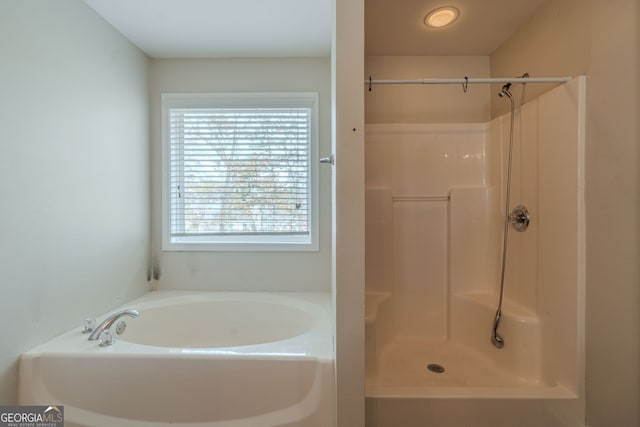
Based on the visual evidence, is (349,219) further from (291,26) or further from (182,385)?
(291,26)

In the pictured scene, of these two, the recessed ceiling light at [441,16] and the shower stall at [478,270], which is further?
the recessed ceiling light at [441,16]

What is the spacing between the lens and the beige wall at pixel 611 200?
3.07 feet

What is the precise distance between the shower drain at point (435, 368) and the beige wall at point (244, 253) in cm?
82

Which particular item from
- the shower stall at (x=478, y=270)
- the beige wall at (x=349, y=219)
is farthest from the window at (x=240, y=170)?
the beige wall at (x=349, y=219)

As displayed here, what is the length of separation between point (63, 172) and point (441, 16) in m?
2.17

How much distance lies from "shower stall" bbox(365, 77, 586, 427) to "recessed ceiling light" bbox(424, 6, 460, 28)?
54cm

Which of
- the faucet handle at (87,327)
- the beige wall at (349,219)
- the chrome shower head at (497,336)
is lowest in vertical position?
the chrome shower head at (497,336)

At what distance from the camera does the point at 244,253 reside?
199 centimetres

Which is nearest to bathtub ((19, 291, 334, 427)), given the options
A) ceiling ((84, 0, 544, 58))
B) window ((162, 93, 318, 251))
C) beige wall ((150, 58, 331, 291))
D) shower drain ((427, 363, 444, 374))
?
shower drain ((427, 363, 444, 374))

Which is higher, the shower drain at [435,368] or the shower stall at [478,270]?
the shower stall at [478,270]

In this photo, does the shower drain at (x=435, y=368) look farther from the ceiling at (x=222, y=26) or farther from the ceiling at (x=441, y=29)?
the ceiling at (x=222, y=26)

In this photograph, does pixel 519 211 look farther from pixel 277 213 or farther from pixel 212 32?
pixel 212 32

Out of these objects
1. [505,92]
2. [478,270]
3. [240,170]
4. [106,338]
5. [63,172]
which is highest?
[505,92]

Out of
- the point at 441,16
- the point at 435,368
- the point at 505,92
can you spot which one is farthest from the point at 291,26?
the point at 435,368
